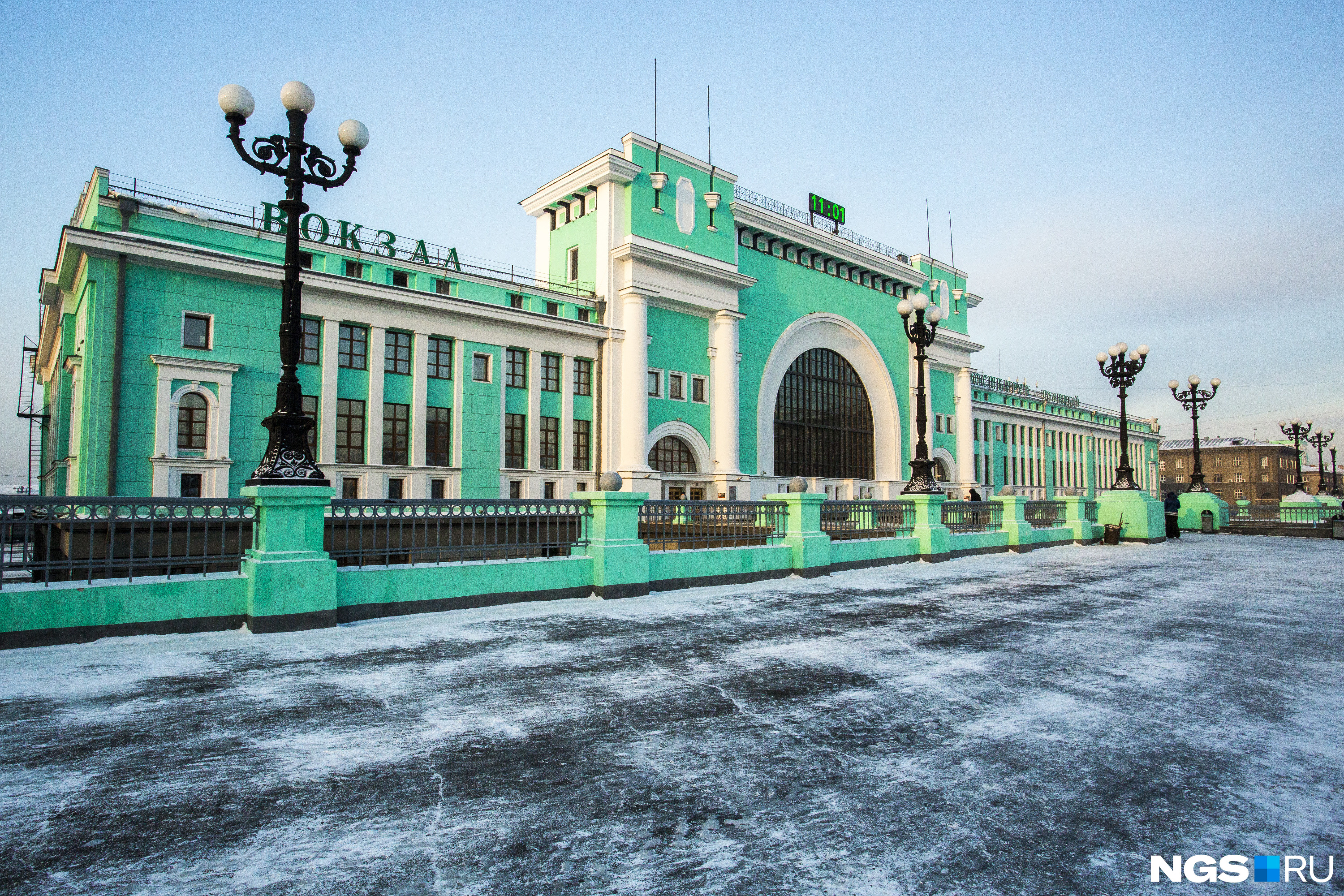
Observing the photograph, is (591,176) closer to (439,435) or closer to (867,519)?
(439,435)

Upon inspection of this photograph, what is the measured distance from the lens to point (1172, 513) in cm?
2958

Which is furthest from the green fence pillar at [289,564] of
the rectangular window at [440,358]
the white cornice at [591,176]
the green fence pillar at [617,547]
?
the white cornice at [591,176]

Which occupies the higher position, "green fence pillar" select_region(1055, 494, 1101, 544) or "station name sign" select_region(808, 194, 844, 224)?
"station name sign" select_region(808, 194, 844, 224)

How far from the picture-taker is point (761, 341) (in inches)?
1446

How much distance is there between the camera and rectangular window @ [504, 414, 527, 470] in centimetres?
2919

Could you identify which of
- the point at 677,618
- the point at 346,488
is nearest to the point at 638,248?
the point at 346,488

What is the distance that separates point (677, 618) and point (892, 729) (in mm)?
4317

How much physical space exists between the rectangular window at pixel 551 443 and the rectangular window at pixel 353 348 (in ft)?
24.5

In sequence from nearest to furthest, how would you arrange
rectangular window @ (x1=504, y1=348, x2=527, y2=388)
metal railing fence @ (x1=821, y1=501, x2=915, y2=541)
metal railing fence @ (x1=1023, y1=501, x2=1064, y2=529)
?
metal railing fence @ (x1=821, y1=501, x2=915, y2=541) < metal railing fence @ (x1=1023, y1=501, x2=1064, y2=529) < rectangular window @ (x1=504, y1=348, x2=527, y2=388)

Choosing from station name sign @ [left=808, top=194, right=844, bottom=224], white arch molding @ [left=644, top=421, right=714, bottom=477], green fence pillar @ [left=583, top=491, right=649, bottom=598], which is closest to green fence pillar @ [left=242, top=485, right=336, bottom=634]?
green fence pillar @ [left=583, top=491, right=649, bottom=598]

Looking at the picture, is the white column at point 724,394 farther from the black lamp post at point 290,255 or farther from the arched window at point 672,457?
the black lamp post at point 290,255

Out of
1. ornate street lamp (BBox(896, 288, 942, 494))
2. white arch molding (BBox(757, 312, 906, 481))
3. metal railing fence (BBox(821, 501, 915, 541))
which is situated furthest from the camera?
white arch molding (BBox(757, 312, 906, 481))

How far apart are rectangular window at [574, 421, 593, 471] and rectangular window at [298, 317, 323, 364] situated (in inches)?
411

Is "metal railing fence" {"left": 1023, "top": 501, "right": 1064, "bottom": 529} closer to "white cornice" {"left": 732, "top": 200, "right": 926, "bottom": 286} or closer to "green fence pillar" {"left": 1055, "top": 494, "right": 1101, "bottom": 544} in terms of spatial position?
"green fence pillar" {"left": 1055, "top": 494, "right": 1101, "bottom": 544}
